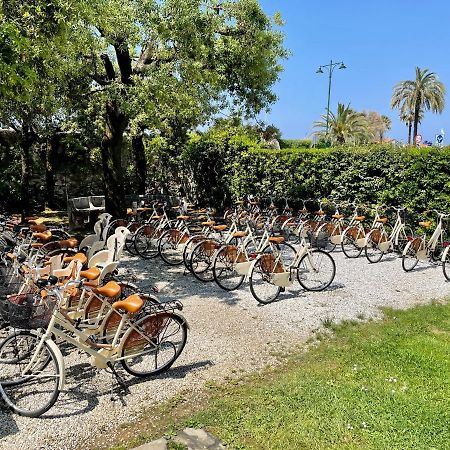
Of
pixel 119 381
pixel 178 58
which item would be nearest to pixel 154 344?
pixel 119 381

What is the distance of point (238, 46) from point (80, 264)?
564 cm

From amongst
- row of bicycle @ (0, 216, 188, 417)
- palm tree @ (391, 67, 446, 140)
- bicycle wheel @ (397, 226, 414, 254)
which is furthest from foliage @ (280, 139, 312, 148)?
row of bicycle @ (0, 216, 188, 417)

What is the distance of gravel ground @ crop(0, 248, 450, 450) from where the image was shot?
309cm

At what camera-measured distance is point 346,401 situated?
339 cm

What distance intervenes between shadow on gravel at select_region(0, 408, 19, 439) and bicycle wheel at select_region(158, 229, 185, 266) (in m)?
4.42

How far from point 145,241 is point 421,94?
35.3 metres

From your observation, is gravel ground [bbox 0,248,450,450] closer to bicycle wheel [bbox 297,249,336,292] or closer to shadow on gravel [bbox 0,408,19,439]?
shadow on gravel [bbox 0,408,19,439]

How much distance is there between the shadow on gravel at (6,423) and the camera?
9.78 ft

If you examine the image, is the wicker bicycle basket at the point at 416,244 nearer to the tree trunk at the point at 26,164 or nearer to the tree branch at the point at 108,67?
the tree branch at the point at 108,67

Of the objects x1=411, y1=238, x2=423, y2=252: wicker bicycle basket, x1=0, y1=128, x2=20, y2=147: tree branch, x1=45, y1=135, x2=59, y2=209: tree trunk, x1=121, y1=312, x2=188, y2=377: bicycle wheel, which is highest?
x1=0, y1=128, x2=20, y2=147: tree branch

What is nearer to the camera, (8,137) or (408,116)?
(8,137)

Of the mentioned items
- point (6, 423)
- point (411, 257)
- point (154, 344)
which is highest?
point (411, 257)

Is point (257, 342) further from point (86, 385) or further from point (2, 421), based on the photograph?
point (2, 421)

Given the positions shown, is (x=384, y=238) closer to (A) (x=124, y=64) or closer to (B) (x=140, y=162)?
(A) (x=124, y=64)
